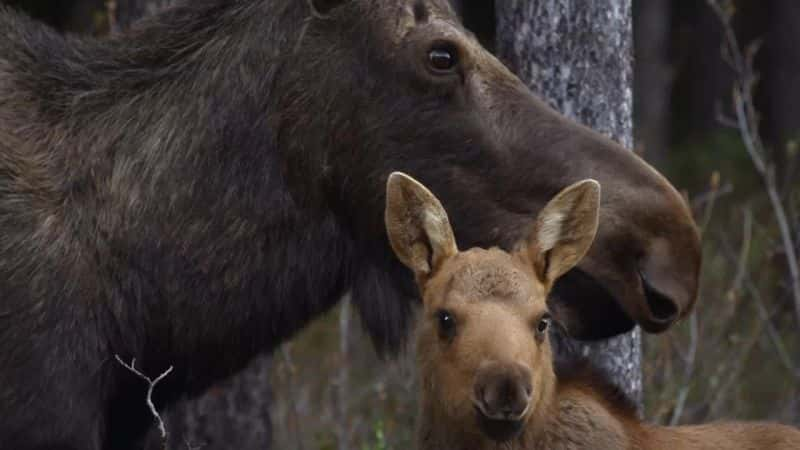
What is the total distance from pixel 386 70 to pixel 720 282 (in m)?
6.44

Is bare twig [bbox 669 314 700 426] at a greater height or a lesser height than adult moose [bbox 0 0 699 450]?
lesser

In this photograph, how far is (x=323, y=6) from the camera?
6.34m

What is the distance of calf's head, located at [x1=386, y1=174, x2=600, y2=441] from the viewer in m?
5.15

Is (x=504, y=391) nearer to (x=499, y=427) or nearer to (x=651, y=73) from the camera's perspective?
(x=499, y=427)

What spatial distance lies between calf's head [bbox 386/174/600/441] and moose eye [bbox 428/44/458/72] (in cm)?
72

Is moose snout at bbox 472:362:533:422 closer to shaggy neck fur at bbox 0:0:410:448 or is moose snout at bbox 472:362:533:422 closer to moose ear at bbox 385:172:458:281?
moose ear at bbox 385:172:458:281

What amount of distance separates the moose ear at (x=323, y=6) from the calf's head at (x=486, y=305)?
0.93 metres

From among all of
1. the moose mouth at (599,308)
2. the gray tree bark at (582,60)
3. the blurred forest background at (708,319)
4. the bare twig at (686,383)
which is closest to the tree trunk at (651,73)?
the blurred forest background at (708,319)

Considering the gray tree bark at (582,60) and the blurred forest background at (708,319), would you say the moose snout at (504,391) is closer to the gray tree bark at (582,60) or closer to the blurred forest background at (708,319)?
the blurred forest background at (708,319)

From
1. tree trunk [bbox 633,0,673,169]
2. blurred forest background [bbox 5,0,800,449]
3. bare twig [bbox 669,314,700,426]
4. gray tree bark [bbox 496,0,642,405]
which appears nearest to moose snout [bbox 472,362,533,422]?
blurred forest background [bbox 5,0,800,449]

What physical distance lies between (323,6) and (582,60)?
122 centimetres

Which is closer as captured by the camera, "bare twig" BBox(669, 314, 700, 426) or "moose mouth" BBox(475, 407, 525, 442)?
"moose mouth" BBox(475, 407, 525, 442)

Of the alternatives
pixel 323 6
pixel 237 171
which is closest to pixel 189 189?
pixel 237 171

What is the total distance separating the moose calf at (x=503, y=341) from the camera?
17.3 ft
